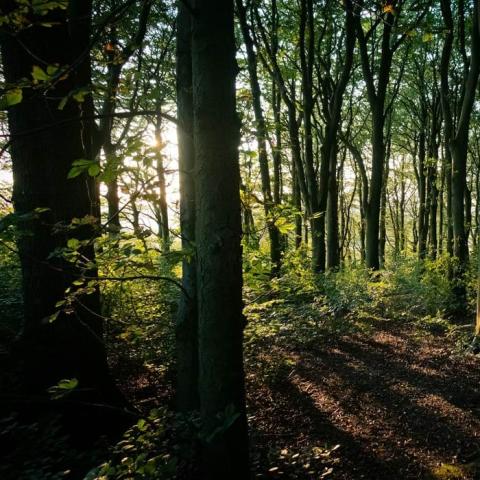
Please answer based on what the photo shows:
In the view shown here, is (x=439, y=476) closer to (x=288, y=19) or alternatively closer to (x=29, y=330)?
(x=29, y=330)

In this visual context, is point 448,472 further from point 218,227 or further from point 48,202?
point 48,202

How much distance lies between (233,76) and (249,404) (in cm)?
452

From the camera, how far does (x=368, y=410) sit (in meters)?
4.89

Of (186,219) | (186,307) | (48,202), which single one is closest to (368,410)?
(186,307)

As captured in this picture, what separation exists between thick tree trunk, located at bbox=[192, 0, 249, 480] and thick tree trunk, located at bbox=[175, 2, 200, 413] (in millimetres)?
666

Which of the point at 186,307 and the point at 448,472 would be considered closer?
the point at 186,307

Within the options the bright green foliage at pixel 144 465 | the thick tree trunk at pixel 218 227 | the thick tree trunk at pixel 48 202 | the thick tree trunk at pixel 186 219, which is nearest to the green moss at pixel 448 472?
the thick tree trunk at pixel 186 219

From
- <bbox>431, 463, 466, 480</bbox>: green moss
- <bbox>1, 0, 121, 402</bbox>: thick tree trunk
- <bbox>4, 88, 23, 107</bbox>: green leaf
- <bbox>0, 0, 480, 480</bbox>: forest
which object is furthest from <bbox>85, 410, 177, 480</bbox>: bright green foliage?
<bbox>431, 463, 466, 480</bbox>: green moss

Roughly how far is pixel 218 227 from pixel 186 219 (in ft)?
4.08

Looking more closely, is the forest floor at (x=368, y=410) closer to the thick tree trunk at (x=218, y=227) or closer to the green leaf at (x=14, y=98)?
the thick tree trunk at (x=218, y=227)

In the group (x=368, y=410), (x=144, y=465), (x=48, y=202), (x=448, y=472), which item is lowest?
(x=368, y=410)

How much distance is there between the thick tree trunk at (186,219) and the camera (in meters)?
2.90

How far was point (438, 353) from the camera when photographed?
6512mm

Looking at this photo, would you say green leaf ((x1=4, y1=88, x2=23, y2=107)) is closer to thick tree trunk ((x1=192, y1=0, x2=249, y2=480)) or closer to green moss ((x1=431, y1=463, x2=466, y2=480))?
thick tree trunk ((x1=192, y1=0, x2=249, y2=480))
